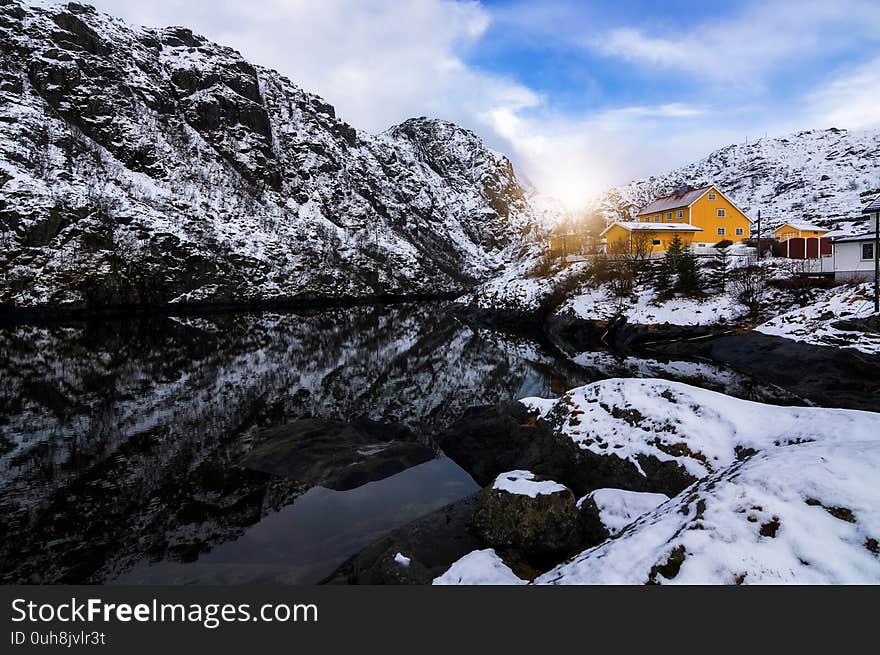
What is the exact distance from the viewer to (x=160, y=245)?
102 meters

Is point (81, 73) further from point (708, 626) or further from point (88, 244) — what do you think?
point (708, 626)

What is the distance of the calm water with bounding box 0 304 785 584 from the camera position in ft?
35.4

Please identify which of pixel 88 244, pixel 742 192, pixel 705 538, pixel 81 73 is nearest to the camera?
pixel 705 538

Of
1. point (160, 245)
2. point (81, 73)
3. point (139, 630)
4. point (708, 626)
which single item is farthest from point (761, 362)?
point (81, 73)

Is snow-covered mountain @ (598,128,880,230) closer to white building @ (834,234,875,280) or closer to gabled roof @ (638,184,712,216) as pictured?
gabled roof @ (638,184,712,216)

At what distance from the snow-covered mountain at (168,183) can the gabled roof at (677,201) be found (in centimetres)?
7953

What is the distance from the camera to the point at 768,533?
18.0 feet

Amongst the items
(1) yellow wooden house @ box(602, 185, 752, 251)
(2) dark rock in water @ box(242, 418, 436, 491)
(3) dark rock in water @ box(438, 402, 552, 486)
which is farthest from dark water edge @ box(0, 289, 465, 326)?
(3) dark rock in water @ box(438, 402, 552, 486)

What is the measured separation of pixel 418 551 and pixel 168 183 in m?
143

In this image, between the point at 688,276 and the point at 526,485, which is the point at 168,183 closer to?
the point at 688,276

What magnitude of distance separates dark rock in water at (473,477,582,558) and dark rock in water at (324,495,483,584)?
663 millimetres

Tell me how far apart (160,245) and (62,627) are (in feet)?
378

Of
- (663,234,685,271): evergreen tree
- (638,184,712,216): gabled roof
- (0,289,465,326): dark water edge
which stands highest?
(638,184,712,216): gabled roof

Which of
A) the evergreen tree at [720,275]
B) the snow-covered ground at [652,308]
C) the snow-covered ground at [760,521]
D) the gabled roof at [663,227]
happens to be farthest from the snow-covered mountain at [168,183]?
A: the snow-covered ground at [760,521]
